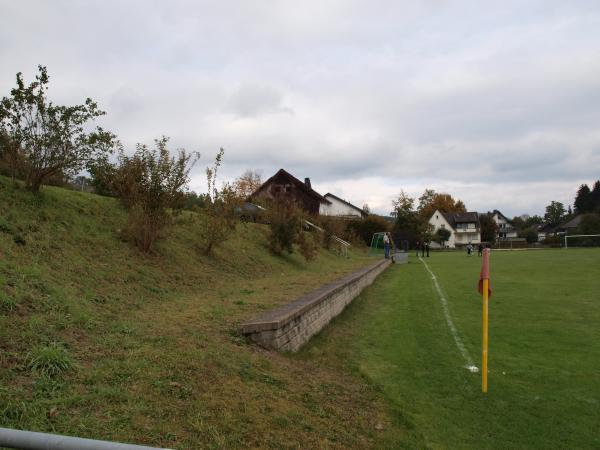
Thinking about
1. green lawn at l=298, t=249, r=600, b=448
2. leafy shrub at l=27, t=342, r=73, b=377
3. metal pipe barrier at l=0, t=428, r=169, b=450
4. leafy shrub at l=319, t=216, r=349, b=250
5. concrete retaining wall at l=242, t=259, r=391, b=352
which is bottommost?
green lawn at l=298, t=249, r=600, b=448

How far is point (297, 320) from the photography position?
7.19 meters

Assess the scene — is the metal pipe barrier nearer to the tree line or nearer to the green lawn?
the green lawn

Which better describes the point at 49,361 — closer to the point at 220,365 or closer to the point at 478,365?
the point at 220,365

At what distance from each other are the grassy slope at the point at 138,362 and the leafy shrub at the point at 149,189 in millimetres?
828

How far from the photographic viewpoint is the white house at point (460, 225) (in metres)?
102

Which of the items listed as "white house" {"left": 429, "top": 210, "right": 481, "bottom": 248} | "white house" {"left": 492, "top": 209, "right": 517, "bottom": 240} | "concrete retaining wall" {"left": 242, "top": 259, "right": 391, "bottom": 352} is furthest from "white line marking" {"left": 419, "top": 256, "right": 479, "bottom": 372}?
"white house" {"left": 492, "top": 209, "right": 517, "bottom": 240}

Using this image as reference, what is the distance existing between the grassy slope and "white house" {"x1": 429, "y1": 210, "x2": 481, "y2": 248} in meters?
98.5

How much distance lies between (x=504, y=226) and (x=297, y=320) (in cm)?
15761

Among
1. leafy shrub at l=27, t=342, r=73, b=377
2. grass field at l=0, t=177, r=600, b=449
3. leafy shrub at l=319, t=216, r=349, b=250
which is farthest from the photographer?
leafy shrub at l=319, t=216, r=349, b=250

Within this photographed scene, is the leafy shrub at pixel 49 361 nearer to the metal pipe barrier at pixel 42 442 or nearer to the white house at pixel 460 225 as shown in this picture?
the metal pipe barrier at pixel 42 442

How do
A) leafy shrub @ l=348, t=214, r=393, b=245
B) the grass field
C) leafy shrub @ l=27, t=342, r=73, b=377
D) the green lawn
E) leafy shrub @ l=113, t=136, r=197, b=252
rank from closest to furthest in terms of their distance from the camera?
1. the grass field
2. leafy shrub @ l=27, t=342, r=73, b=377
3. the green lawn
4. leafy shrub @ l=113, t=136, r=197, b=252
5. leafy shrub @ l=348, t=214, r=393, b=245

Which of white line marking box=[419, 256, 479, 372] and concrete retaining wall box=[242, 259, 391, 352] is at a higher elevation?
concrete retaining wall box=[242, 259, 391, 352]

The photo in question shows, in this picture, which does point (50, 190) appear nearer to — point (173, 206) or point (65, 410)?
point (173, 206)

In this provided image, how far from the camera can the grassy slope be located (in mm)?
3398
